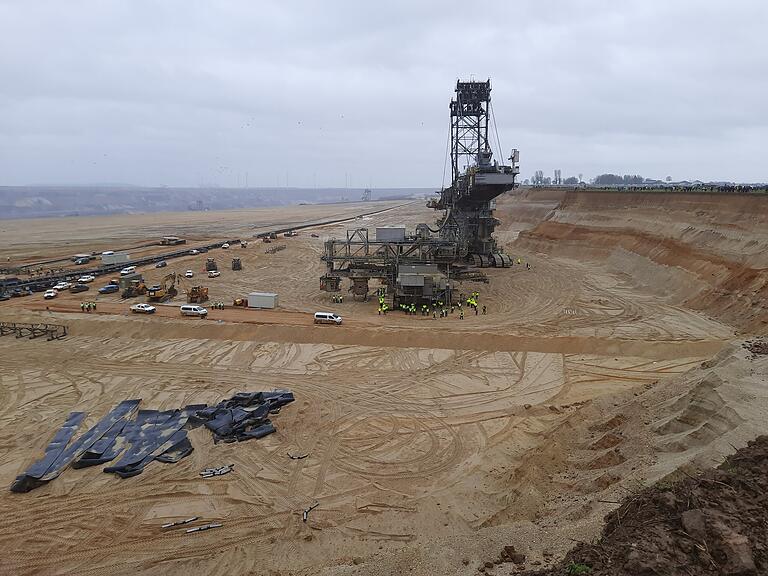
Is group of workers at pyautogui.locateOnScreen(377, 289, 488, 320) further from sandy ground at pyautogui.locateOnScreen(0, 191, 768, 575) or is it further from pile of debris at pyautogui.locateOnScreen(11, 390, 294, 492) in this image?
pile of debris at pyautogui.locateOnScreen(11, 390, 294, 492)

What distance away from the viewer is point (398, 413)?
70.1ft

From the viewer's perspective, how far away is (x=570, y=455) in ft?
53.0

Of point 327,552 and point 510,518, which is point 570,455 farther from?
point 327,552

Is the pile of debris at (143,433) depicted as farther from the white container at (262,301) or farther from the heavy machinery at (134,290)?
the heavy machinery at (134,290)

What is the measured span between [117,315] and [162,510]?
85.0 ft

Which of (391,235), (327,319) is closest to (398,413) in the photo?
(327,319)

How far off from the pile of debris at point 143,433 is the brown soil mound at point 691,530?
13.9 m

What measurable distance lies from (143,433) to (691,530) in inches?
749

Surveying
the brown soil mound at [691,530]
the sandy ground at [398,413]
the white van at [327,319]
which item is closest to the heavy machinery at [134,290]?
the sandy ground at [398,413]

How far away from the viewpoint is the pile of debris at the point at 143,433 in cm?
1714

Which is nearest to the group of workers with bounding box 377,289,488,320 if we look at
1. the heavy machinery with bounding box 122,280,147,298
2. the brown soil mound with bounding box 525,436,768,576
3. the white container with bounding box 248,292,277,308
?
the white container with bounding box 248,292,277,308

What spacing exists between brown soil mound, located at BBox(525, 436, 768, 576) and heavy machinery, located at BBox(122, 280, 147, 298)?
43.5 m

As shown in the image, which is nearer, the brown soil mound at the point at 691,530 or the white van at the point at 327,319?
the brown soil mound at the point at 691,530

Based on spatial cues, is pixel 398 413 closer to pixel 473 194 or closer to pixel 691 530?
pixel 691 530
